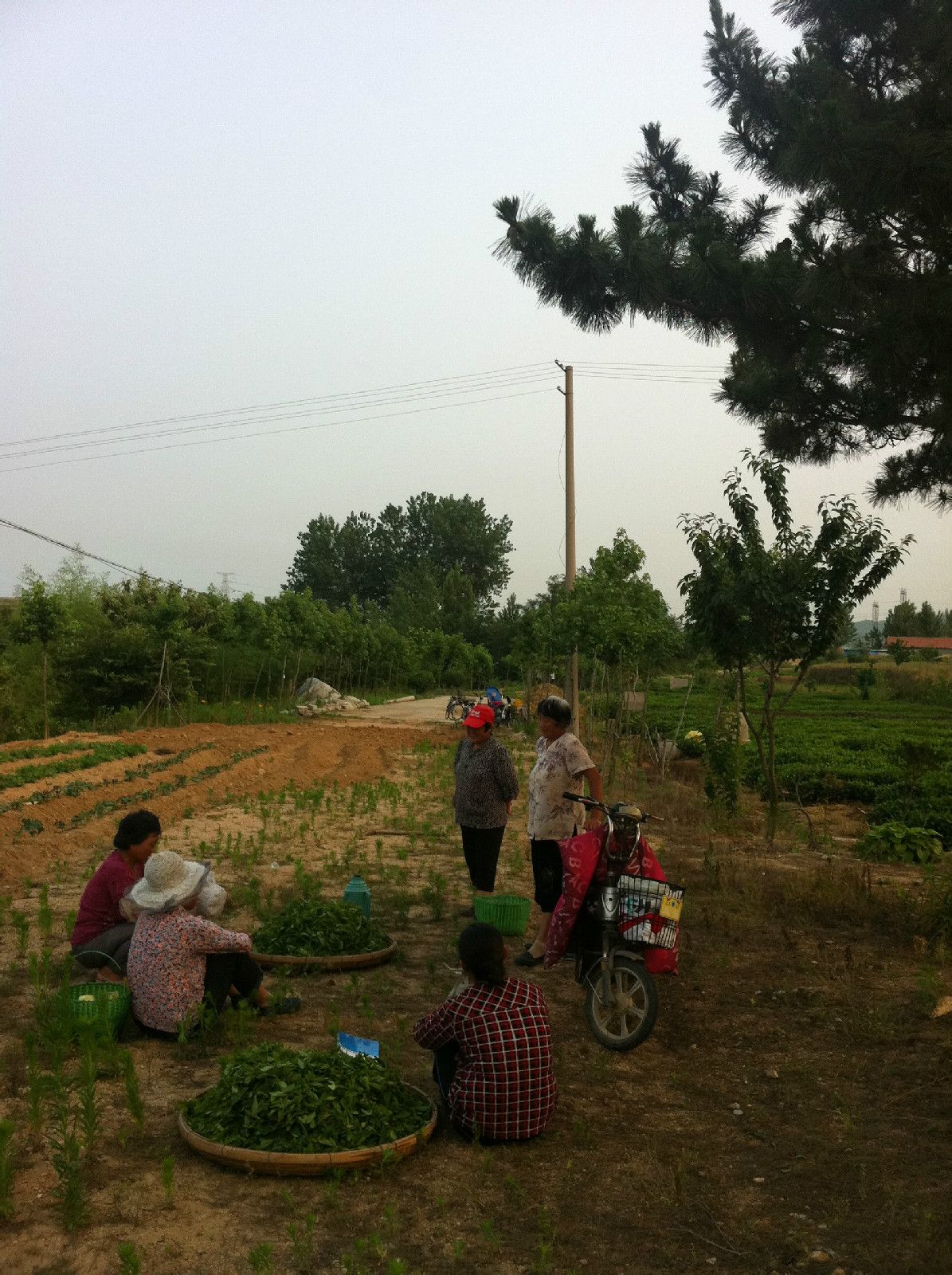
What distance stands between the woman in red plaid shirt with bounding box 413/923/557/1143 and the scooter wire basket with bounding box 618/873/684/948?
1.04 metres

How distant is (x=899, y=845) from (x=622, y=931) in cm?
580

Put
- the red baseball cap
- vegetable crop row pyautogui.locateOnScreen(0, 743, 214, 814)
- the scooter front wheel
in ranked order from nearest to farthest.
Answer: the scooter front wheel, the red baseball cap, vegetable crop row pyautogui.locateOnScreen(0, 743, 214, 814)

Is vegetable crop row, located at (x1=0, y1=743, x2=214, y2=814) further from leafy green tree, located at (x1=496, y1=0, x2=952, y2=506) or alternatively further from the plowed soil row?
leafy green tree, located at (x1=496, y1=0, x2=952, y2=506)

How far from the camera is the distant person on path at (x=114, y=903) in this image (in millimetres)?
6117

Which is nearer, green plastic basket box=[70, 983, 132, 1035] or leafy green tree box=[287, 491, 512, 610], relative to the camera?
green plastic basket box=[70, 983, 132, 1035]

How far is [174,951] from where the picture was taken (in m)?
5.43

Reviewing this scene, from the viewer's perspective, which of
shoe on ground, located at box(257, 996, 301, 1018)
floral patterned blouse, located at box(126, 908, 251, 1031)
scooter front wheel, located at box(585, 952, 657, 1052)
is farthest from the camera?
shoe on ground, located at box(257, 996, 301, 1018)

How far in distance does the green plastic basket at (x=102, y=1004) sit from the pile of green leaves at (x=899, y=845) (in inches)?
292

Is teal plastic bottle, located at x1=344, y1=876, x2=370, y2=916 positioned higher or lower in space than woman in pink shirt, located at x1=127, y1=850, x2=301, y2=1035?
lower

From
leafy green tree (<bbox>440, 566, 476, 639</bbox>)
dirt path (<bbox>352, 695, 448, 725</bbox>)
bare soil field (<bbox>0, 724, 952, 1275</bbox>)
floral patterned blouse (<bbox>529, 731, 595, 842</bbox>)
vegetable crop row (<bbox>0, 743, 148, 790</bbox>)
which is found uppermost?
leafy green tree (<bbox>440, 566, 476, 639</bbox>)

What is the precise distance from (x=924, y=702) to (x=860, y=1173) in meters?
47.0

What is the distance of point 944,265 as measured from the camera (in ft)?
23.4

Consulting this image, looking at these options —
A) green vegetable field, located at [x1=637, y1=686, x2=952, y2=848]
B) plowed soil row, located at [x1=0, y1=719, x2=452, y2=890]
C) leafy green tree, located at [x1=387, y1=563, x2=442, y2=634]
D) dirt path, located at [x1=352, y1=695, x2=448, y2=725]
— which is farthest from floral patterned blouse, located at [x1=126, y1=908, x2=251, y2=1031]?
leafy green tree, located at [x1=387, y1=563, x2=442, y2=634]

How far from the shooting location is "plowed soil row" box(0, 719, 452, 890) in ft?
36.5
